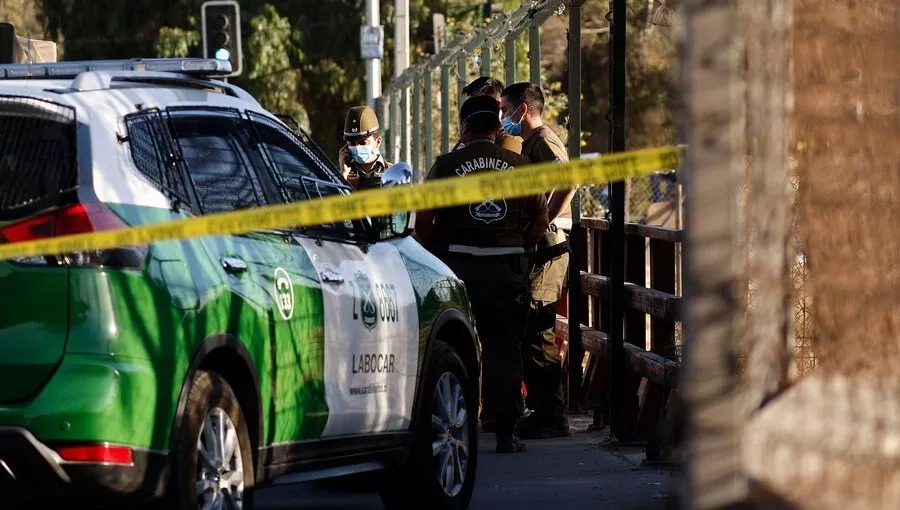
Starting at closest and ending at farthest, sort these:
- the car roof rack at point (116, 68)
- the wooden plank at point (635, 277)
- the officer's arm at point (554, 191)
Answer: the car roof rack at point (116, 68)
the wooden plank at point (635, 277)
the officer's arm at point (554, 191)

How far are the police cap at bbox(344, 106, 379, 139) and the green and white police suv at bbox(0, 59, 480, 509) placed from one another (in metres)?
4.27

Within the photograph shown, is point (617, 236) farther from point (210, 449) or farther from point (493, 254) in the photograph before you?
point (210, 449)

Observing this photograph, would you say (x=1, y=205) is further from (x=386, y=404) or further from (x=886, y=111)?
(x=886, y=111)

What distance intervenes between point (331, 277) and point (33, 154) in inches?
57.5

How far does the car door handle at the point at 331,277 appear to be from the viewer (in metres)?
6.76

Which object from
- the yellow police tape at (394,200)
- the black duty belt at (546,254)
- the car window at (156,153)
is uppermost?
the car window at (156,153)

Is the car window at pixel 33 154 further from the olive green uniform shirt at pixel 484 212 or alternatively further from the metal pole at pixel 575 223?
the metal pole at pixel 575 223

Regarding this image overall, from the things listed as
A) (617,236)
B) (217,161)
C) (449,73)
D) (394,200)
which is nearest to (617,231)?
(617,236)

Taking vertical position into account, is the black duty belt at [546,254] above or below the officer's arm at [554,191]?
below

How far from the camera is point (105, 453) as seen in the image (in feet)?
17.7

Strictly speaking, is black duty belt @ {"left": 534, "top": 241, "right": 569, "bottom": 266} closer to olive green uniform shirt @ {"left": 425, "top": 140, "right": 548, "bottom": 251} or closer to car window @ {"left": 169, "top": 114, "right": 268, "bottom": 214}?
olive green uniform shirt @ {"left": 425, "top": 140, "right": 548, "bottom": 251}

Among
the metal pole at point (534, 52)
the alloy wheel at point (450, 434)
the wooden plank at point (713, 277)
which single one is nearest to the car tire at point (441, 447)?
the alloy wheel at point (450, 434)

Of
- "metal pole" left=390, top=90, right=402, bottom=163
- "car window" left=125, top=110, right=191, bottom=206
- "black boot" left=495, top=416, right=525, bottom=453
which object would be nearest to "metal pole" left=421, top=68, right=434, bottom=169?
"metal pole" left=390, top=90, right=402, bottom=163

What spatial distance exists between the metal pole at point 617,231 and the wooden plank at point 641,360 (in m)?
0.11
